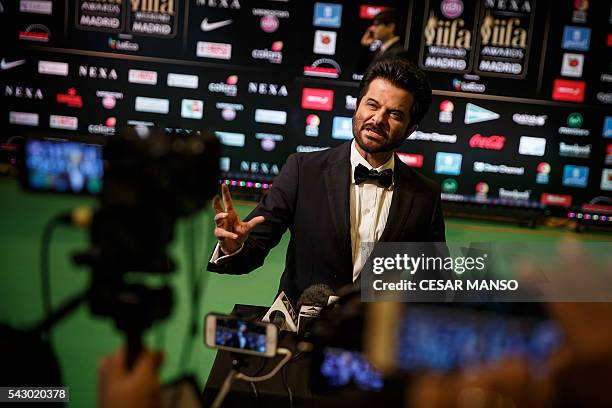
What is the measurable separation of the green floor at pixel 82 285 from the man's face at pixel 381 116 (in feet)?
2.23

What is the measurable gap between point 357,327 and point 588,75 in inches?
216

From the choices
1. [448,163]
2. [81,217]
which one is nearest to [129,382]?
[81,217]

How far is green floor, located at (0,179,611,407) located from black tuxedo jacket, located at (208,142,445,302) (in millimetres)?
273

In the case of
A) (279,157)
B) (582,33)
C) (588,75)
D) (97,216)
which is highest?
(582,33)

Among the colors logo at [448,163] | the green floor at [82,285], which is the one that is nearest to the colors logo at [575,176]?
the green floor at [82,285]

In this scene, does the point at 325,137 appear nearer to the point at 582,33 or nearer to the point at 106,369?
the point at 582,33

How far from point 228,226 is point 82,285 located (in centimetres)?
218

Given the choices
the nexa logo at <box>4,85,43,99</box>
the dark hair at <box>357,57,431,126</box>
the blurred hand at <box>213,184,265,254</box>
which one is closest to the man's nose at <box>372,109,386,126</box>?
the dark hair at <box>357,57,431,126</box>

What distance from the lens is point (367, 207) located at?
2.29 meters

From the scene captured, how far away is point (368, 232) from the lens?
88.1 inches

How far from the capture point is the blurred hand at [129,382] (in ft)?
2.74

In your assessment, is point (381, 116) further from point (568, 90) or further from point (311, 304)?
point (568, 90)

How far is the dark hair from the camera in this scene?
2141 millimetres

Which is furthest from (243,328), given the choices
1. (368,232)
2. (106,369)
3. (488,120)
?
(488,120)
